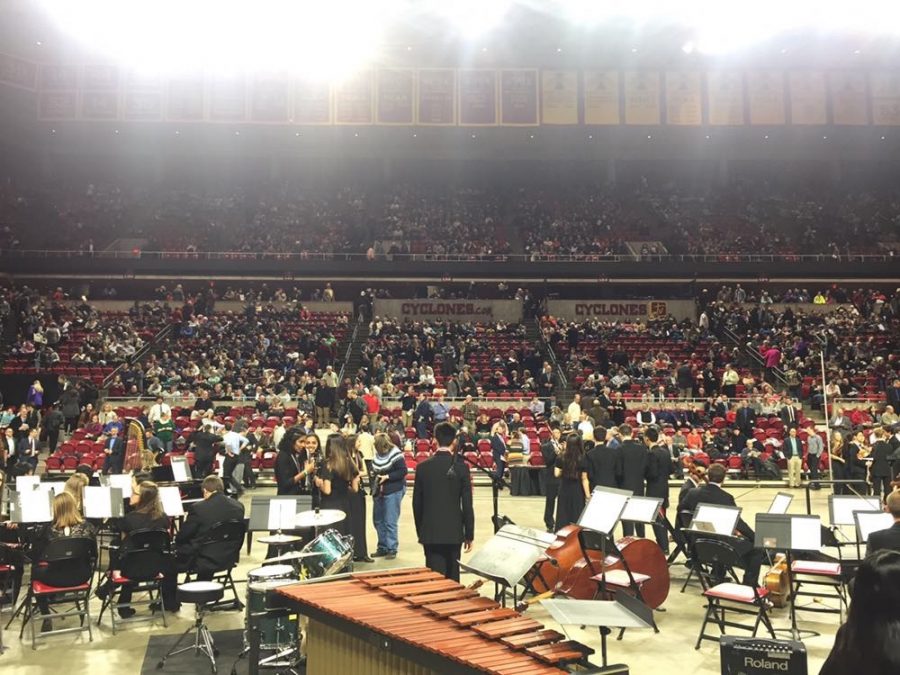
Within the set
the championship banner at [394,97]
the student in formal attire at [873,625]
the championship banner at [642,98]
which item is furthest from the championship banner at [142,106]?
the student in formal attire at [873,625]

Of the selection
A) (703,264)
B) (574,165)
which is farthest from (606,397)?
(574,165)

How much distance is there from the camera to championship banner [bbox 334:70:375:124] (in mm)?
30141

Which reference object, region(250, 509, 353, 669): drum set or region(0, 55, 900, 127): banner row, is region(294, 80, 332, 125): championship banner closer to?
region(0, 55, 900, 127): banner row

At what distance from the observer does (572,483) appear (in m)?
9.02

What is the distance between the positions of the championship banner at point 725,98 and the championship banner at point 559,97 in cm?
505

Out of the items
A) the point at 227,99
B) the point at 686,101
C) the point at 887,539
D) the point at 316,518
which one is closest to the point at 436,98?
the point at 227,99

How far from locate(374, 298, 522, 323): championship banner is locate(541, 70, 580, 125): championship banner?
7287mm

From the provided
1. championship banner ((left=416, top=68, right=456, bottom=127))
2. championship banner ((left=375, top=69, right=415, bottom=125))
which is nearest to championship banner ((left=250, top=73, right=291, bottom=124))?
championship banner ((left=375, top=69, right=415, bottom=125))

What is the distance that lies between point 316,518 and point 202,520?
1333 mm

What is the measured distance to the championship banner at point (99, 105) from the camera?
29859mm

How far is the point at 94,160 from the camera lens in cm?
3647

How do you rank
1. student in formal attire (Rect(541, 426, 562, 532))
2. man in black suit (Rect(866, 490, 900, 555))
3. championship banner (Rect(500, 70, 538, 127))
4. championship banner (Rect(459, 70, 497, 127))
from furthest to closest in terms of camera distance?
championship banner (Rect(500, 70, 538, 127)) → championship banner (Rect(459, 70, 497, 127)) → student in formal attire (Rect(541, 426, 562, 532)) → man in black suit (Rect(866, 490, 900, 555))

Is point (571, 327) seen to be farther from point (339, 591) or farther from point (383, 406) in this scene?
point (339, 591)

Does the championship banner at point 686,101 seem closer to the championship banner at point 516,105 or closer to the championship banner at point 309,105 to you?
the championship banner at point 516,105
